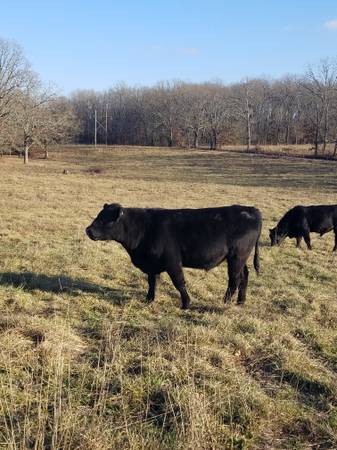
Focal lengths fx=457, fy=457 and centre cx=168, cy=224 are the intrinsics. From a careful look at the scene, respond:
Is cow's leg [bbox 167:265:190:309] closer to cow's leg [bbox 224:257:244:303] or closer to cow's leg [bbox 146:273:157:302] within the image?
cow's leg [bbox 146:273:157:302]

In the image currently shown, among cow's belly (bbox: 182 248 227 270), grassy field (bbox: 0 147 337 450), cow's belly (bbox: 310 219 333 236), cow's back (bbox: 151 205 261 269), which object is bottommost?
grassy field (bbox: 0 147 337 450)

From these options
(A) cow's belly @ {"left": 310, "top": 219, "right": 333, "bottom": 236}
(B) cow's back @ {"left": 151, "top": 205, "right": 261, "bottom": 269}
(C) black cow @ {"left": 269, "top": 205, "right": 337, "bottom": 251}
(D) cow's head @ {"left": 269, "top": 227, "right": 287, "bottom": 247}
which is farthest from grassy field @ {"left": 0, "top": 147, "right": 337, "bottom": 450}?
(A) cow's belly @ {"left": 310, "top": 219, "right": 333, "bottom": 236}

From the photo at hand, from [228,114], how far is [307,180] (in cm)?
5232

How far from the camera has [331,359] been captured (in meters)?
5.61

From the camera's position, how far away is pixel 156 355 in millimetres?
4992

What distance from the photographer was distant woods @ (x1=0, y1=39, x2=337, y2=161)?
68375mm

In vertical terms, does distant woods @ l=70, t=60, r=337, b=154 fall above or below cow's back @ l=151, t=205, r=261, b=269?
above

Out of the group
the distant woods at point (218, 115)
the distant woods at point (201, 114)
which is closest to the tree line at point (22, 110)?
the distant woods at point (201, 114)

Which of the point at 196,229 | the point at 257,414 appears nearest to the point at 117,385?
the point at 257,414

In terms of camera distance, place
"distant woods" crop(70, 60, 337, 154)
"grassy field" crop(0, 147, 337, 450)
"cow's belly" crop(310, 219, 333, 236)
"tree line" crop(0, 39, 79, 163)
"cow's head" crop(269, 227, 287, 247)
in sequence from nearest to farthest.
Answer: "grassy field" crop(0, 147, 337, 450)
"cow's head" crop(269, 227, 287, 247)
"cow's belly" crop(310, 219, 333, 236)
"tree line" crop(0, 39, 79, 163)
"distant woods" crop(70, 60, 337, 154)

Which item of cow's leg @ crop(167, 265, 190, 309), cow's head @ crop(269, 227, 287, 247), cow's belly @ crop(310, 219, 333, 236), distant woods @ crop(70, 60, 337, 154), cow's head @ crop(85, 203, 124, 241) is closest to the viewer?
cow's leg @ crop(167, 265, 190, 309)

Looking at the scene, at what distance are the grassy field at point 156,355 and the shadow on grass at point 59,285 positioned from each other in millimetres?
21

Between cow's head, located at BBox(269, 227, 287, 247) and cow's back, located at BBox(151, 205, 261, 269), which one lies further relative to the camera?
cow's head, located at BBox(269, 227, 287, 247)

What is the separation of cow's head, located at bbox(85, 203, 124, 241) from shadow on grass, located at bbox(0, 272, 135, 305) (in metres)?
0.95
